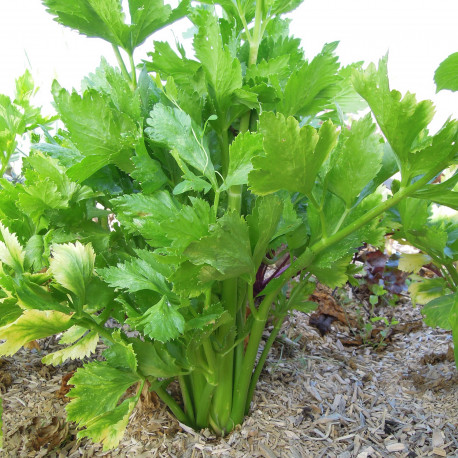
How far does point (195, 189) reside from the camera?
21.1 inches

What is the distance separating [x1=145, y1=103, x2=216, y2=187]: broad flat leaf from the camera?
0.56m

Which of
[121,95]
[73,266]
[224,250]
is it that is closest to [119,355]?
[73,266]

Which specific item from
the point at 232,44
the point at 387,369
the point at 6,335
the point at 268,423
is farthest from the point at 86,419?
A: the point at 387,369

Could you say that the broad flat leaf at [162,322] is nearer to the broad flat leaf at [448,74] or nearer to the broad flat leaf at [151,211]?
the broad flat leaf at [151,211]

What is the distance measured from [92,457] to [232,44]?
2.35 ft

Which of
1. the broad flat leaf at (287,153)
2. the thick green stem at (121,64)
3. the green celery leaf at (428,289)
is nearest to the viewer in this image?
the broad flat leaf at (287,153)

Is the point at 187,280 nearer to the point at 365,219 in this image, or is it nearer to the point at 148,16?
the point at 365,219

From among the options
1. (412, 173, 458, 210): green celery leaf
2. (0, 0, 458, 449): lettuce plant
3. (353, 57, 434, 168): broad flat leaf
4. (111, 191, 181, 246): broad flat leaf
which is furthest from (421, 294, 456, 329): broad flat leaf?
(111, 191, 181, 246): broad flat leaf

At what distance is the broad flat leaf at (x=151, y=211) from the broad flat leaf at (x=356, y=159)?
0.21 metres

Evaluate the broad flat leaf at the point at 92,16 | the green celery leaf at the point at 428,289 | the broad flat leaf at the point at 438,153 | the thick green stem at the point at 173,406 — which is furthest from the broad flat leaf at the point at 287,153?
the green celery leaf at the point at 428,289

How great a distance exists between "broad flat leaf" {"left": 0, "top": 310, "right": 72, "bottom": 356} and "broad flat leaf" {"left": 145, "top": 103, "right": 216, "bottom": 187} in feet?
0.90

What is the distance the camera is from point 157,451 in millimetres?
731

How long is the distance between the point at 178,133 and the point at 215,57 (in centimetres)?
11

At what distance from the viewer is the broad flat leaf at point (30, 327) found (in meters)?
0.57
